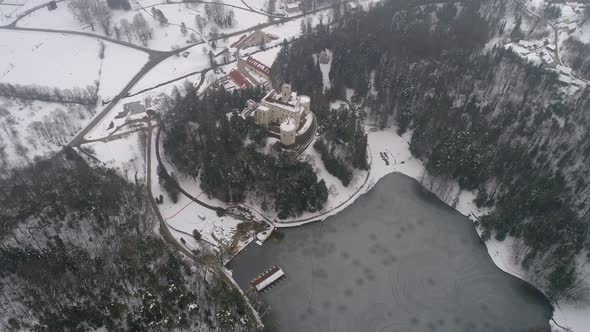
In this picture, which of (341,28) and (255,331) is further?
(341,28)

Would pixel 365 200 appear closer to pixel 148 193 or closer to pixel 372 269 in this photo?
pixel 372 269

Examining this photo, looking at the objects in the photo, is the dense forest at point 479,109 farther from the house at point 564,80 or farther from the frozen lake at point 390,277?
the frozen lake at point 390,277

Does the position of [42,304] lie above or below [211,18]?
below

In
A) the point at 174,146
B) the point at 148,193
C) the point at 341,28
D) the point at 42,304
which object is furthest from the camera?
the point at 341,28

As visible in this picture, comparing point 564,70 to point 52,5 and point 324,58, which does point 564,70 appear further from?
point 52,5

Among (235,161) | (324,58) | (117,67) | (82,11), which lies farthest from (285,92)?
(82,11)

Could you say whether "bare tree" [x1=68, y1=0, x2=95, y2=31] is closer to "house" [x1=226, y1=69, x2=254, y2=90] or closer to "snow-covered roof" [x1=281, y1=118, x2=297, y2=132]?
"house" [x1=226, y1=69, x2=254, y2=90]

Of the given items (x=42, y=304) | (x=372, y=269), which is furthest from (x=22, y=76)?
(x=372, y=269)
